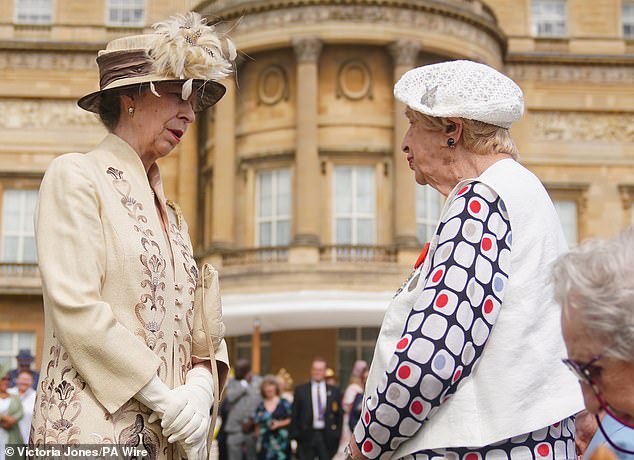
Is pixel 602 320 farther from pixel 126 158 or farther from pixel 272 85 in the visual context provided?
pixel 272 85

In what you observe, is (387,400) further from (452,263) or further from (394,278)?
(394,278)

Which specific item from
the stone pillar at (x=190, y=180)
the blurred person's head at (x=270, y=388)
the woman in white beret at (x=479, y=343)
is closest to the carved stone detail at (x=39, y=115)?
the stone pillar at (x=190, y=180)

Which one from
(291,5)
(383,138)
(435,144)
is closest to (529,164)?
(383,138)

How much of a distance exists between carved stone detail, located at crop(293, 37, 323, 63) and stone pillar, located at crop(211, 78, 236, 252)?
2.11 m

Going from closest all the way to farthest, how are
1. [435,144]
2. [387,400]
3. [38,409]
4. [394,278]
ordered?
[387,400], [38,409], [435,144], [394,278]

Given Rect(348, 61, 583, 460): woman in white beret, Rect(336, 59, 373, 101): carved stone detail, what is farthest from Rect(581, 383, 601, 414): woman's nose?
Rect(336, 59, 373, 101): carved stone detail

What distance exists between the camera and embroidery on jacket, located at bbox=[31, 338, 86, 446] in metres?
3.14

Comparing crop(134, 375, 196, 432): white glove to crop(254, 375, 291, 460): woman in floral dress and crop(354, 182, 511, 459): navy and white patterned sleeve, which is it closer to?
crop(354, 182, 511, 459): navy and white patterned sleeve

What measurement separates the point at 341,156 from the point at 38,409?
22.9m

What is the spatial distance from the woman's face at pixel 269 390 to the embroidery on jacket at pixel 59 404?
38.1ft

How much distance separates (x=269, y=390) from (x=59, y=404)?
1172cm

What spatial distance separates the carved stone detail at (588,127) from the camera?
29781 millimetres

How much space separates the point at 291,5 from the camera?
1011 inches

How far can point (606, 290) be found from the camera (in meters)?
2.41
